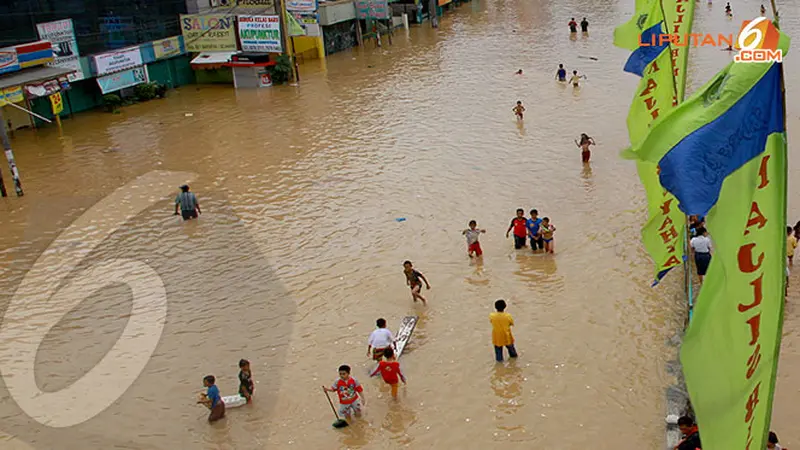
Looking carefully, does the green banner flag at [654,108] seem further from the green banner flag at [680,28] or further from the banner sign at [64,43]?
the banner sign at [64,43]

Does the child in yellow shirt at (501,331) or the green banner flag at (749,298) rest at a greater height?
the green banner flag at (749,298)

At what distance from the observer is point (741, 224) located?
5.91 m

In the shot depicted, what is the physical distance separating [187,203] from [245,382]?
30.3 feet

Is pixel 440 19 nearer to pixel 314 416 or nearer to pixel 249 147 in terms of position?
pixel 249 147

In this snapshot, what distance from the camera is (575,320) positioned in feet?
46.6

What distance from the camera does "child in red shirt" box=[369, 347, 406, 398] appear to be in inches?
472

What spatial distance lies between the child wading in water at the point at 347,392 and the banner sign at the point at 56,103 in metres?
23.3

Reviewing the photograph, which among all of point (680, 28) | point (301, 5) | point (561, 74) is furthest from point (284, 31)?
point (680, 28)

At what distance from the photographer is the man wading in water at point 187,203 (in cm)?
2053

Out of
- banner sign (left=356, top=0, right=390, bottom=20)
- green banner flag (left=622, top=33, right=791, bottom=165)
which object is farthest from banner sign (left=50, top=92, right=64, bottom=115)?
green banner flag (left=622, top=33, right=791, bottom=165)

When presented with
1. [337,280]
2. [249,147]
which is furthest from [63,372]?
[249,147]

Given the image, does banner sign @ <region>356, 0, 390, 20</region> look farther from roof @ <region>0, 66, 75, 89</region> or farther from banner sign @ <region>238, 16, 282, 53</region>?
roof @ <region>0, 66, 75, 89</region>

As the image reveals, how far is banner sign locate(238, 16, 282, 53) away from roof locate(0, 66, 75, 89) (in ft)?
29.9

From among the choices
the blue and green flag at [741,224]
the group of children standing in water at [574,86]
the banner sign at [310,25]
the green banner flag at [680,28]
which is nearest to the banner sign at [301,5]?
the banner sign at [310,25]
